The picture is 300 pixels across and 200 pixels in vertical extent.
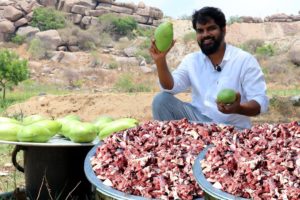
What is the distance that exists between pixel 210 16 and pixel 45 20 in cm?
2976

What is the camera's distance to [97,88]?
2497 centimetres

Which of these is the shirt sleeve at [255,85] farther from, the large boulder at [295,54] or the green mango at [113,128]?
the large boulder at [295,54]

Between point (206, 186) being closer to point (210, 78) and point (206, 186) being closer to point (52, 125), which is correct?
point (52, 125)

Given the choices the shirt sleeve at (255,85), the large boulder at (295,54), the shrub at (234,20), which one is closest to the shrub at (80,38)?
the large boulder at (295,54)

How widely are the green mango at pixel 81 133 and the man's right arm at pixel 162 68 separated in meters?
0.73

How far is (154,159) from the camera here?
256 cm

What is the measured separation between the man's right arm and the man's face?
0.34 meters

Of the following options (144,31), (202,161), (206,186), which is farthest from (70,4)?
(206,186)

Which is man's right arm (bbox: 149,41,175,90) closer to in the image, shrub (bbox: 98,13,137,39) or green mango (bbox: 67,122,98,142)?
green mango (bbox: 67,122,98,142)

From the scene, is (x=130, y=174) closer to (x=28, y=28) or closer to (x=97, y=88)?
(x=97, y=88)

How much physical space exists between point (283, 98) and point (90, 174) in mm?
13488

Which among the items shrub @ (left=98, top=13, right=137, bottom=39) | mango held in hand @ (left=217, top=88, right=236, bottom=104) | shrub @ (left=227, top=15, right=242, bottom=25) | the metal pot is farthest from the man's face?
shrub @ (left=227, top=15, right=242, bottom=25)

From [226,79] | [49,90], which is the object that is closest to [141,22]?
[49,90]

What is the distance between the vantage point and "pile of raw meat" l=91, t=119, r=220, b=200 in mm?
2404
